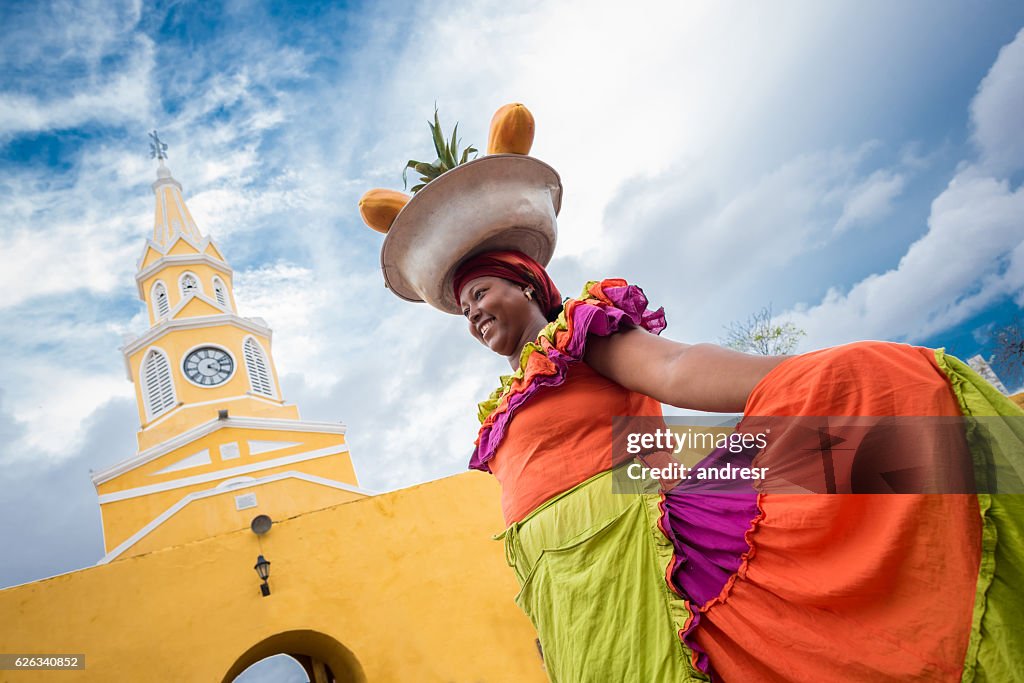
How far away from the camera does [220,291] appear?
1833 centimetres

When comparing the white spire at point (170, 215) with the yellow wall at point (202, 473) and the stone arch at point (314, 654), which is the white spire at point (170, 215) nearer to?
the yellow wall at point (202, 473)

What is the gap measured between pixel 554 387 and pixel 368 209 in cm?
98

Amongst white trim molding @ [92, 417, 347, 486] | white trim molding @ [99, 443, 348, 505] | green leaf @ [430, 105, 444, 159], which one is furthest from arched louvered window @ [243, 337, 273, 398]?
green leaf @ [430, 105, 444, 159]

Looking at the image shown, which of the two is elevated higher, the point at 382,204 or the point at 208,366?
the point at 208,366

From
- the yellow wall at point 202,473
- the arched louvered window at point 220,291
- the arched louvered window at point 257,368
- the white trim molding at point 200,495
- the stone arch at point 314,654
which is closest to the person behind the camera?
the stone arch at point 314,654

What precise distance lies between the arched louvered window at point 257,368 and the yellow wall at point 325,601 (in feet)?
37.8

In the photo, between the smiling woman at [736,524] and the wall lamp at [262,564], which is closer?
the smiling woman at [736,524]

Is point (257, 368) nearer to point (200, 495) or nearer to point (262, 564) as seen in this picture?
point (200, 495)

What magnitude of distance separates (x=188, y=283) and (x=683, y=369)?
1959cm

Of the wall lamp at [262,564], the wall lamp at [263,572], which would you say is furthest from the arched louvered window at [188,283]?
the wall lamp at [263,572]

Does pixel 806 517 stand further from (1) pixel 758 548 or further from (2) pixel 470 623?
(2) pixel 470 623

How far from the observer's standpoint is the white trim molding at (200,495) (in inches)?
451

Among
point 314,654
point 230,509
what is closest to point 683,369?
point 314,654

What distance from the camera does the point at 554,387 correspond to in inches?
59.4
